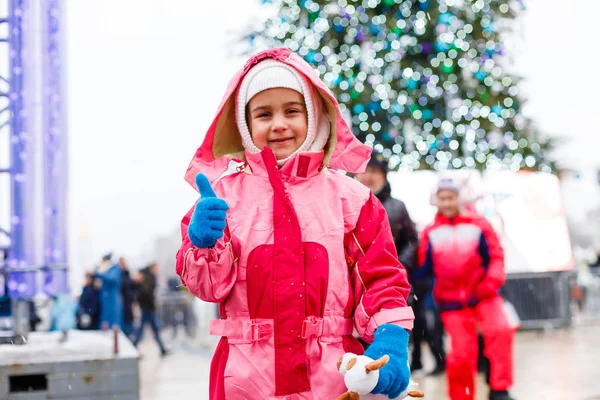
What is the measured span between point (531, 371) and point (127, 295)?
27.1 ft

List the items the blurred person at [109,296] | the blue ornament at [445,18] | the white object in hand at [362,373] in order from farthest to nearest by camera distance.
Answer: the blurred person at [109,296] → the blue ornament at [445,18] → the white object in hand at [362,373]

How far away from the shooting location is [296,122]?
8.84 feet

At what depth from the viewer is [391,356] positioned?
2.37 meters

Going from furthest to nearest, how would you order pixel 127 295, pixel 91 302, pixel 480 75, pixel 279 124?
pixel 127 295 → pixel 91 302 → pixel 480 75 → pixel 279 124

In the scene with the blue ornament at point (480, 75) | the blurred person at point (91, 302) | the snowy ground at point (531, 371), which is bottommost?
the snowy ground at point (531, 371)

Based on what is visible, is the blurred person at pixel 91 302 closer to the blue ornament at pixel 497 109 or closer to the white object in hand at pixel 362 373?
the blue ornament at pixel 497 109

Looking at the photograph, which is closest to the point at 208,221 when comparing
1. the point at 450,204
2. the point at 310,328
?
the point at 310,328

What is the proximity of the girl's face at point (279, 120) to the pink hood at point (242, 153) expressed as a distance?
0.09 meters

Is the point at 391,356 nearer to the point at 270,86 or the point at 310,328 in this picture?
the point at 310,328

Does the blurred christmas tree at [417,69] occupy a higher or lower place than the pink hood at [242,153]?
higher

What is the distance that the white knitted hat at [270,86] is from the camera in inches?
106

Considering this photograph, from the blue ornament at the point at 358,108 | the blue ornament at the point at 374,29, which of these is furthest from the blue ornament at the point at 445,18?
the blue ornament at the point at 358,108

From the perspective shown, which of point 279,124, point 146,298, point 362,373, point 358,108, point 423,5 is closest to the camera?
point 362,373

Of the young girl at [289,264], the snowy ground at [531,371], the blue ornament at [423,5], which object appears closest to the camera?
the young girl at [289,264]
